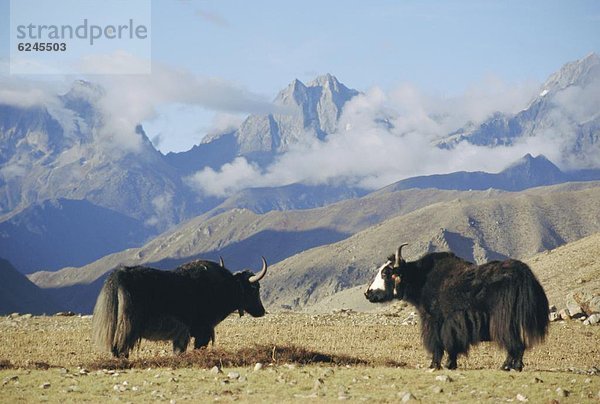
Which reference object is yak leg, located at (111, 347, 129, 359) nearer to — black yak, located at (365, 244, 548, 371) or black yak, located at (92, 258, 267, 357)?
black yak, located at (92, 258, 267, 357)

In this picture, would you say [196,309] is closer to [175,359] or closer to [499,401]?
[175,359]

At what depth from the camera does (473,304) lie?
55.2 ft

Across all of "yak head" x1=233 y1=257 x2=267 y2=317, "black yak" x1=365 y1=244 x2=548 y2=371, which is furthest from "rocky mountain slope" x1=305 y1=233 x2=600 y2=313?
"black yak" x1=365 y1=244 x2=548 y2=371

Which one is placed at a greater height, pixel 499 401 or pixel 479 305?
pixel 479 305

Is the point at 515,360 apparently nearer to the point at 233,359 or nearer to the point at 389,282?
the point at 389,282

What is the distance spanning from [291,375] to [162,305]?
4.50 meters

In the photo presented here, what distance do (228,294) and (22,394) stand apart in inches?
303

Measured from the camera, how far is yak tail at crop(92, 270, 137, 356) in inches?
703

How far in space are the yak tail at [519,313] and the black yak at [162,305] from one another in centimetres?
679

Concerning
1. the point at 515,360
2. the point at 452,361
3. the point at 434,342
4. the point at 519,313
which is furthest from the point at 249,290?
the point at 519,313

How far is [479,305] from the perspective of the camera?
16734 millimetres

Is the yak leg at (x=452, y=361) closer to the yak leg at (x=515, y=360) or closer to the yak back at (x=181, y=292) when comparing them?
the yak leg at (x=515, y=360)

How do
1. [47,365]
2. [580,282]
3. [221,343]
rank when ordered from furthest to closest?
[580,282] → [221,343] → [47,365]

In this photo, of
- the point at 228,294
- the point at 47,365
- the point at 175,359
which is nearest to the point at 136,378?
the point at 175,359
